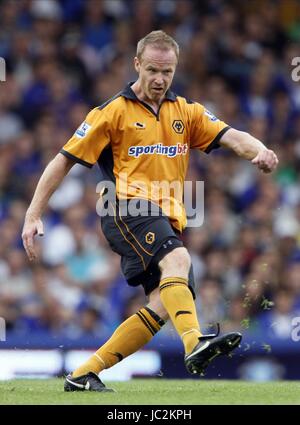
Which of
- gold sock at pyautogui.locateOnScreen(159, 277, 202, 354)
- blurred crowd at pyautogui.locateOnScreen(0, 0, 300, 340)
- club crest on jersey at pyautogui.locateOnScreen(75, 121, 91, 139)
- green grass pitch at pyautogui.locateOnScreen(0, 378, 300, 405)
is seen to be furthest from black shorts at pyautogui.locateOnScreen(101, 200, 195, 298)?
blurred crowd at pyautogui.locateOnScreen(0, 0, 300, 340)

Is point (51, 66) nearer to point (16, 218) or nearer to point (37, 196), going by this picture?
point (16, 218)

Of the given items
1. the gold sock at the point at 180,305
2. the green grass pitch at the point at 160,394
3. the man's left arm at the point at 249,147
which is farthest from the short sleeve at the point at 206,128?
the green grass pitch at the point at 160,394

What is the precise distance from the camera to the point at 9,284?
12.4 meters

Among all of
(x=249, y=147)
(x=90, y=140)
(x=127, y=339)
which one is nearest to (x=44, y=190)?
(x=90, y=140)

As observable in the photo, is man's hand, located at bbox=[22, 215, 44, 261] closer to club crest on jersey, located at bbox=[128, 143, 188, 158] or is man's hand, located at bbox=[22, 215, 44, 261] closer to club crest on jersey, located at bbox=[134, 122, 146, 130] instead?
club crest on jersey, located at bbox=[128, 143, 188, 158]

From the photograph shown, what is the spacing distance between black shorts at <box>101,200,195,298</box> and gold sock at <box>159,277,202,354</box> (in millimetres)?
164

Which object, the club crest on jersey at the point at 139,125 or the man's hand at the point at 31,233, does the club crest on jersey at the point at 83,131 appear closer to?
the club crest on jersey at the point at 139,125

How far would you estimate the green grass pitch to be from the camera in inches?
252

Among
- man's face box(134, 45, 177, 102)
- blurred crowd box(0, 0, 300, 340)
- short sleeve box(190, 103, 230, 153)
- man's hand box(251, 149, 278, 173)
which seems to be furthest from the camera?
blurred crowd box(0, 0, 300, 340)

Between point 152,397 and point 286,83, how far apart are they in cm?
849

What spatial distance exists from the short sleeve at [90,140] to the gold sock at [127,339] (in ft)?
3.41

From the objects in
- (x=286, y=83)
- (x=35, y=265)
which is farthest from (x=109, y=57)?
(x=35, y=265)

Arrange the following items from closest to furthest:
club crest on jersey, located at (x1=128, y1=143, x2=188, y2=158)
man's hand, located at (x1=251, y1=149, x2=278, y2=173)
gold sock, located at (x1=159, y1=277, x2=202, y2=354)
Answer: gold sock, located at (x1=159, y1=277, x2=202, y2=354)
man's hand, located at (x1=251, y1=149, x2=278, y2=173)
club crest on jersey, located at (x1=128, y1=143, x2=188, y2=158)

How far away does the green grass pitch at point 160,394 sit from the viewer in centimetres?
640
